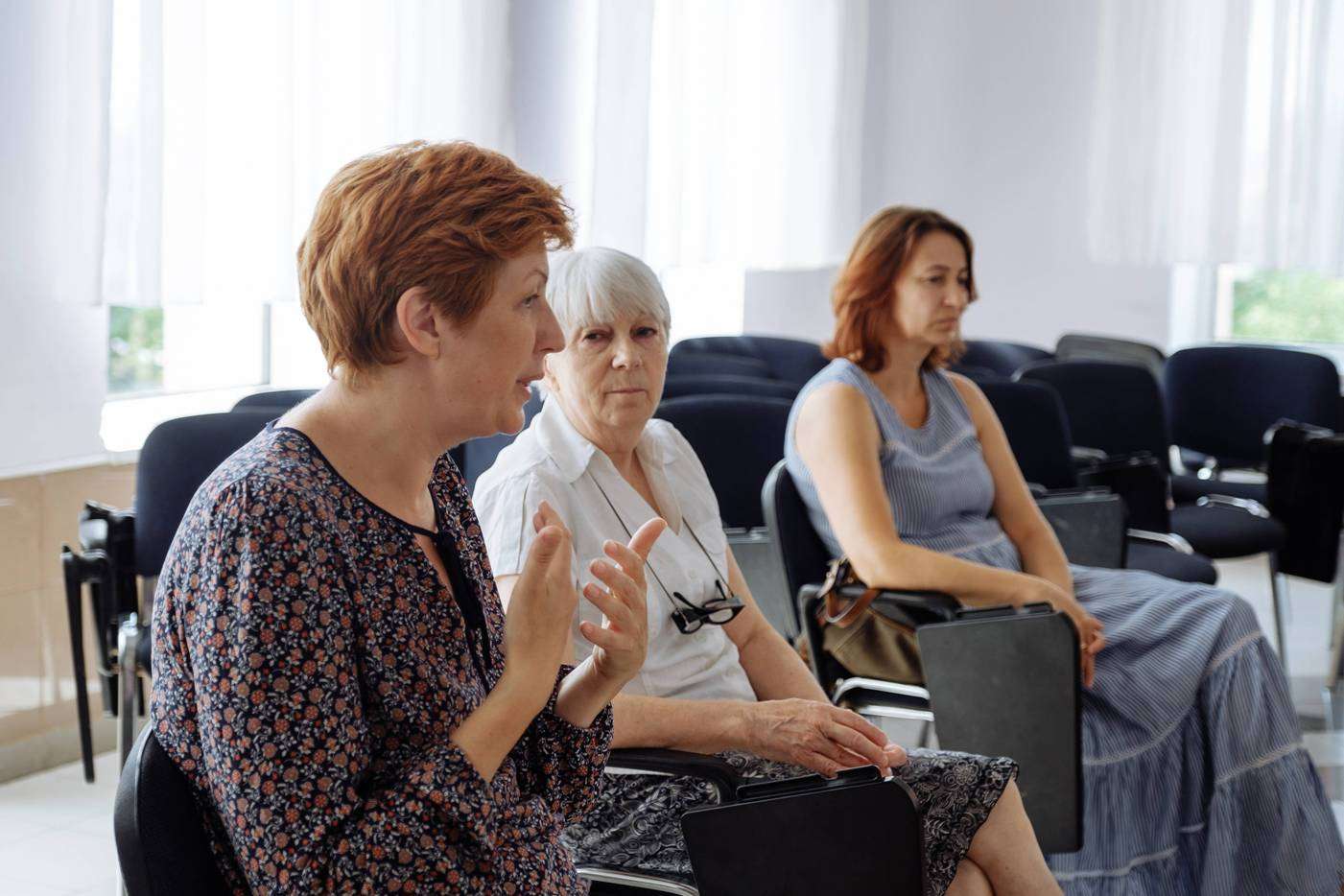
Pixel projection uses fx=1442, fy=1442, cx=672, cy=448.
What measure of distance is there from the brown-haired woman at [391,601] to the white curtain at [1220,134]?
574 centimetres

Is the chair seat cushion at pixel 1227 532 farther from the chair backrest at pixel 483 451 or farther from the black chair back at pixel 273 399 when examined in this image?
the black chair back at pixel 273 399

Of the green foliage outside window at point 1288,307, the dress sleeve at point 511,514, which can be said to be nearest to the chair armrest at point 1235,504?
the green foliage outside window at point 1288,307

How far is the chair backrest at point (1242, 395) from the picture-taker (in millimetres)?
4949

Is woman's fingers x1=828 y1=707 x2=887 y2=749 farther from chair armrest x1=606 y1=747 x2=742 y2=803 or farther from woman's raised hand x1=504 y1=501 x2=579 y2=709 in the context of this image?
woman's raised hand x1=504 y1=501 x2=579 y2=709

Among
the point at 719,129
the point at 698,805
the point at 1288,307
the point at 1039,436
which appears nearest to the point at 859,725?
the point at 698,805

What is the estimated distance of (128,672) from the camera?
271 centimetres

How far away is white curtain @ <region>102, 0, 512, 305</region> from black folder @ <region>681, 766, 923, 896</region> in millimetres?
2257

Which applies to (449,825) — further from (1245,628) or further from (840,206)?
(840,206)

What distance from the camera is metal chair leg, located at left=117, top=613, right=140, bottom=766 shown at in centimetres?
268

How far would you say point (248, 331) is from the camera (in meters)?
4.25

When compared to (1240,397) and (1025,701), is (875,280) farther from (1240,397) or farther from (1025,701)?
(1240,397)

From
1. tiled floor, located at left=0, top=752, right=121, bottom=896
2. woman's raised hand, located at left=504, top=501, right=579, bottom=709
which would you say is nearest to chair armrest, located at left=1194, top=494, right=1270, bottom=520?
tiled floor, located at left=0, top=752, right=121, bottom=896

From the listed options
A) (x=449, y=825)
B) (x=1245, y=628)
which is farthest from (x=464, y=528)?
(x=1245, y=628)

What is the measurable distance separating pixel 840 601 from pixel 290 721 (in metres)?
1.66
